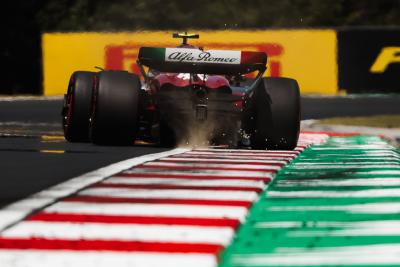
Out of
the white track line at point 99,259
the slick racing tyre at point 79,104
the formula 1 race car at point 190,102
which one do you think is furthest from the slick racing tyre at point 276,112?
the white track line at point 99,259

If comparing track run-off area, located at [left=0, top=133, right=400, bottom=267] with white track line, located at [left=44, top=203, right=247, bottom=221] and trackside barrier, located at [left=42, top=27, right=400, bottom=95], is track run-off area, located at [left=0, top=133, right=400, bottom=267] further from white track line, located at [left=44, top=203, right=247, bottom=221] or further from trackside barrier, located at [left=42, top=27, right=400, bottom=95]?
trackside barrier, located at [left=42, top=27, right=400, bottom=95]

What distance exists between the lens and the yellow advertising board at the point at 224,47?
3597 cm

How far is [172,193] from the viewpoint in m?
8.52

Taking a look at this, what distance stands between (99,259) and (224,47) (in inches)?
1233

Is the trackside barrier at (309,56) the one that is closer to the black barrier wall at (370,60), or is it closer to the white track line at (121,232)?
the black barrier wall at (370,60)

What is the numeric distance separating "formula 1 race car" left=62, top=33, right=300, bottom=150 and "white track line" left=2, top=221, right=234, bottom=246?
6686 millimetres

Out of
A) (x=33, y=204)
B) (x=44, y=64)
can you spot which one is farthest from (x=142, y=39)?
(x=33, y=204)

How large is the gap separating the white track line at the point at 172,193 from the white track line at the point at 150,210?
1.72 ft

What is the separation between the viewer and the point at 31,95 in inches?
1527

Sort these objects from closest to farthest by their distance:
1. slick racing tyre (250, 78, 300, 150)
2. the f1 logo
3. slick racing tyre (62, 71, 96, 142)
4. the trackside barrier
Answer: slick racing tyre (250, 78, 300, 150) < slick racing tyre (62, 71, 96, 142) < the f1 logo < the trackside barrier

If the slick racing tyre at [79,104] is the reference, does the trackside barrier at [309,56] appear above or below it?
below

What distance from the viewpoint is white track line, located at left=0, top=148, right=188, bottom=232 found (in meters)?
7.02

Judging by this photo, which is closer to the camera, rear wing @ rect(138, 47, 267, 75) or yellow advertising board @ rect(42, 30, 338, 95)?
rear wing @ rect(138, 47, 267, 75)

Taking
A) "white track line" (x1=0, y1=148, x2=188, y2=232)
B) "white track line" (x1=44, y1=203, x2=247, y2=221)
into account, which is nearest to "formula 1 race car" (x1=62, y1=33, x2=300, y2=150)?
"white track line" (x1=0, y1=148, x2=188, y2=232)
